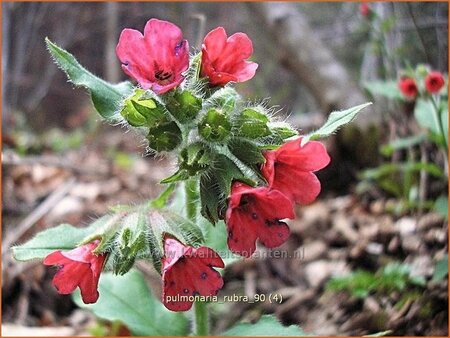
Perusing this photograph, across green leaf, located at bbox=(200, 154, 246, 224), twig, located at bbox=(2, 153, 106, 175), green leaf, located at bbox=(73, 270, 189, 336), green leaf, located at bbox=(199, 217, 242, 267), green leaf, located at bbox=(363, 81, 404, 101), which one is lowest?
twig, located at bbox=(2, 153, 106, 175)

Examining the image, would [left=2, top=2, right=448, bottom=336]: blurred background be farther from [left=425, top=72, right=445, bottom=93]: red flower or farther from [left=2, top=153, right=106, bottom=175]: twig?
[left=425, top=72, right=445, bottom=93]: red flower

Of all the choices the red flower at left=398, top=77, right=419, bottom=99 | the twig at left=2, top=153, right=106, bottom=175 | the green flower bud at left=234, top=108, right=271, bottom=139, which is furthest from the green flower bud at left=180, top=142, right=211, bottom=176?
the twig at left=2, top=153, right=106, bottom=175

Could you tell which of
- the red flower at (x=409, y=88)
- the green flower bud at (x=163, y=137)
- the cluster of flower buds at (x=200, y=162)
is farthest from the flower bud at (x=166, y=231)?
the red flower at (x=409, y=88)

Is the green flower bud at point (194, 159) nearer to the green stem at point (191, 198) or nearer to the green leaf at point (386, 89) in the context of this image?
the green stem at point (191, 198)

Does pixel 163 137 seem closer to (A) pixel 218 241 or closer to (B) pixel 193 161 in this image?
(B) pixel 193 161

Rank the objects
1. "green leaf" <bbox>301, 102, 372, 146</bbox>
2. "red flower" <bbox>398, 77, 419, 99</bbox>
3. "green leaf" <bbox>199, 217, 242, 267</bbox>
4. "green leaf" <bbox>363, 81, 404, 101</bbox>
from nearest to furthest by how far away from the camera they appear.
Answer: "green leaf" <bbox>301, 102, 372, 146</bbox> < "green leaf" <bbox>199, 217, 242, 267</bbox> < "red flower" <bbox>398, 77, 419, 99</bbox> < "green leaf" <bbox>363, 81, 404, 101</bbox>

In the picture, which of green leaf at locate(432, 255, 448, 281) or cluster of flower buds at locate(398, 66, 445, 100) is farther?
cluster of flower buds at locate(398, 66, 445, 100)

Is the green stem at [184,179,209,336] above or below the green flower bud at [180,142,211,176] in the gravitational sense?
below

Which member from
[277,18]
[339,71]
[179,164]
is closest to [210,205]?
[179,164]

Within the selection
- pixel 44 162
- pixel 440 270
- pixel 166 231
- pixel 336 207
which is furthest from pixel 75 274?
pixel 44 162
